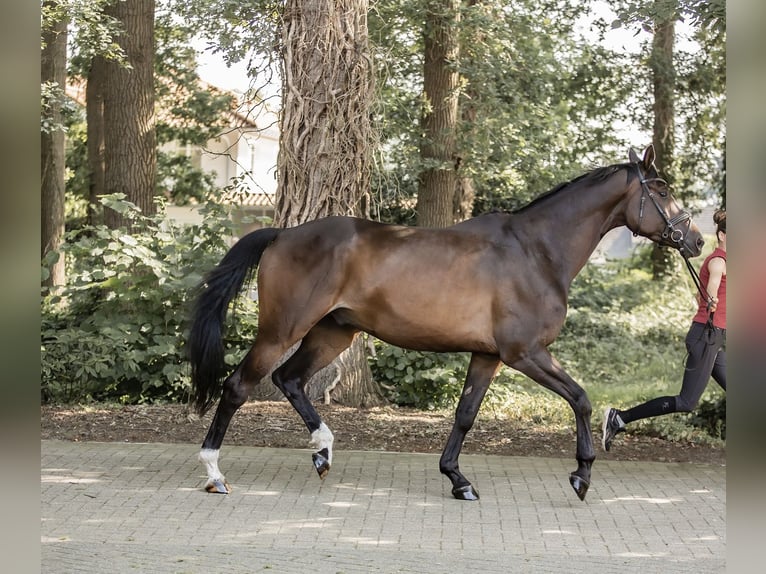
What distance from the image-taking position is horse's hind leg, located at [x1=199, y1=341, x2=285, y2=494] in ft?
22.2

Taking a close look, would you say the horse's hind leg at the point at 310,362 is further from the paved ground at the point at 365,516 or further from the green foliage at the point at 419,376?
the green foliage at the point at 419,376

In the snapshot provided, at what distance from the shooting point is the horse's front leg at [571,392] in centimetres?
652

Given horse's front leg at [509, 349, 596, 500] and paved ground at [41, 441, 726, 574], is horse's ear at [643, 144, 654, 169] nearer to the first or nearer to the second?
horse's front leg at [509, 349, 596, 500]

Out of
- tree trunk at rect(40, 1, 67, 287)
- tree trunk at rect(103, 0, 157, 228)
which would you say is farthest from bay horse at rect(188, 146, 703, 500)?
tree trunk at rect(40, 1, 67, 287)

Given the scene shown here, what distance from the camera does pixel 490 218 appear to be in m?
6.99

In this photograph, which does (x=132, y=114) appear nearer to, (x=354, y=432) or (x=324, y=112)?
(x=324, y=112)

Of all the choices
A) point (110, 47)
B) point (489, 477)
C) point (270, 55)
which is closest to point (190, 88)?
point (110, 47)

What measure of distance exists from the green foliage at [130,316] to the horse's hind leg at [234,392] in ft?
12.5

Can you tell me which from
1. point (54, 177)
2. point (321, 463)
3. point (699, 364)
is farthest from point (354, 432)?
point (54, 177)

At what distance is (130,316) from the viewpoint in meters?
10.9

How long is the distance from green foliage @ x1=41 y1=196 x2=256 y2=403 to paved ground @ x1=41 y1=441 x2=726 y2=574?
237 cm
